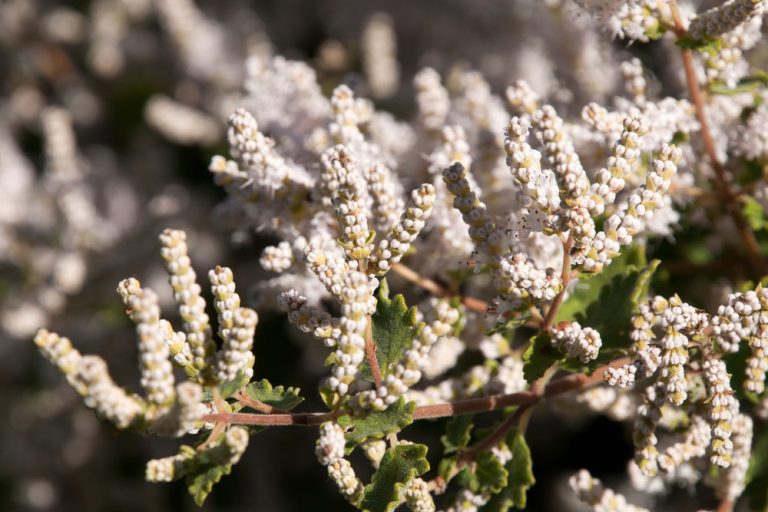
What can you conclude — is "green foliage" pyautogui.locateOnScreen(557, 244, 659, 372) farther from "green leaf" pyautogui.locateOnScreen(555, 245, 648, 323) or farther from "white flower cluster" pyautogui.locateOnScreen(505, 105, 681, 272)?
"white flower cluster" pyautogui.locateOnScreen(505, 105, 681, 272)

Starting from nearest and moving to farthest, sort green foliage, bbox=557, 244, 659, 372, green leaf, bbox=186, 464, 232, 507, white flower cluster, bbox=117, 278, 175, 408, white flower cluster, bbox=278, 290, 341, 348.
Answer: white flower cluster, bbox=117, 278, 175, 408 < green leaf, bbox=186, 464, 232, 507 < white flower cluster, bbox=278, 290, 341, 348 < green foliage, bbox=557, 244, 659, 372

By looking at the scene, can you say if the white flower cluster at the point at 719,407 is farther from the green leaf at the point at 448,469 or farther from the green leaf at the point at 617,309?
the green leaf at the point at 448,469

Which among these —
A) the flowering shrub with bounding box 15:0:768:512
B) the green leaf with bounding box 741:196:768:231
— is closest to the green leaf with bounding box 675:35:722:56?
the flowering shrub with bounding box 15:0:768:512

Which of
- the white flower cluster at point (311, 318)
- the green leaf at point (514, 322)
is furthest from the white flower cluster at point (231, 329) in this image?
the green leaf at point (514, 322)

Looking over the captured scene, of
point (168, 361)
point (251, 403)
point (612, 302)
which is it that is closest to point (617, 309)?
point (612, 302)

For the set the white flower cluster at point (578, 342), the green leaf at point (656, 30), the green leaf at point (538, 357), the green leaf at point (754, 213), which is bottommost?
the green leaf at point (538, 357)

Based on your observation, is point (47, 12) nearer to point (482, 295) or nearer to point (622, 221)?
point (482, 295)
